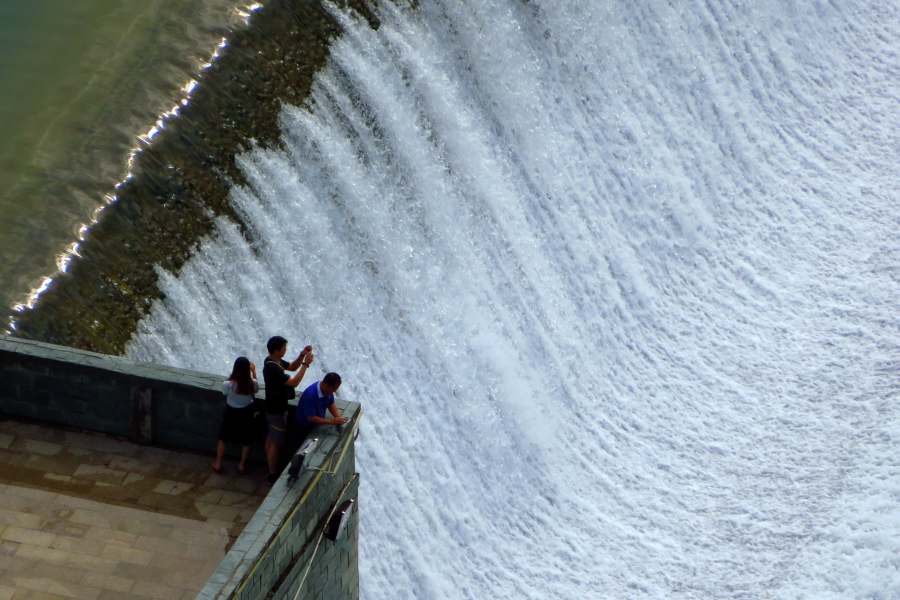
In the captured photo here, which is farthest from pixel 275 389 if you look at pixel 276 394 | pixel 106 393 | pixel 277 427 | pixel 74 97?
pixel 74 97

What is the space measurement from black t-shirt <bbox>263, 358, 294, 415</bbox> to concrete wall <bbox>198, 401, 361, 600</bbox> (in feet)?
1.40

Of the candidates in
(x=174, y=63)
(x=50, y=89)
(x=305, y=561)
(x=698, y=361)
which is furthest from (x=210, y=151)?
(x=698, y=361)

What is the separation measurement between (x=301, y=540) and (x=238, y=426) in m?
1.16

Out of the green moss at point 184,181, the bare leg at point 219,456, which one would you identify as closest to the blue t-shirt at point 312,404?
the bare leg at point 219,456

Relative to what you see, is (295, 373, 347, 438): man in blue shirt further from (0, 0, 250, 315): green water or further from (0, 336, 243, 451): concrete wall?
(0, 0, 250, 315): green water

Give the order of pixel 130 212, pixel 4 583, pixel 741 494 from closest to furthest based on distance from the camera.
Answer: pixel 4 583 → pixel 130 212 → pixel 741 494

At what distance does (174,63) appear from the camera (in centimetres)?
1398

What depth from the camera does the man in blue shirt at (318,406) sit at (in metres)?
9.02

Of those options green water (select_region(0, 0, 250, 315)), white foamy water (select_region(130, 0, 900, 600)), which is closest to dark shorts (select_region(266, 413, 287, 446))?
white foamy water (select_region(130, 0, 900, 600))

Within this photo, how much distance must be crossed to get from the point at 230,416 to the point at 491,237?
748 centimetres

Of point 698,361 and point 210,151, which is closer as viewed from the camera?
point 210,151

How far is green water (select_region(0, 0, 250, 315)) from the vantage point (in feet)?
39.6

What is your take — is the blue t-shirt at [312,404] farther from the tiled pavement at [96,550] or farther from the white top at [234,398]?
the tiled pavement at [96,550]

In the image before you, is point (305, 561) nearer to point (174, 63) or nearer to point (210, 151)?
point (210, 151)
